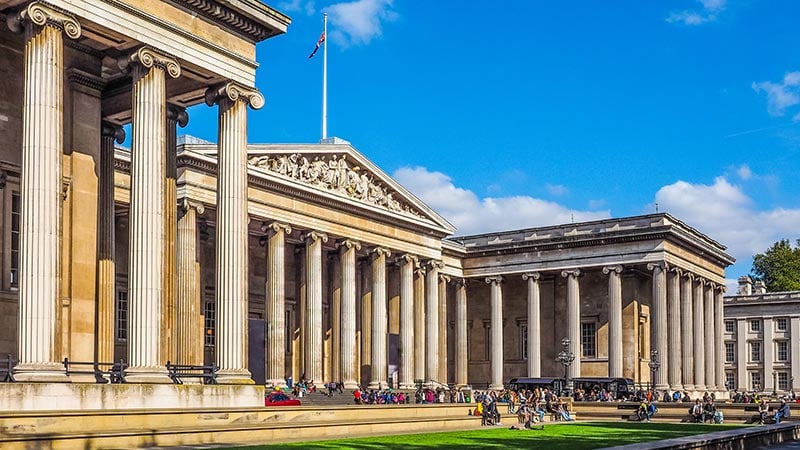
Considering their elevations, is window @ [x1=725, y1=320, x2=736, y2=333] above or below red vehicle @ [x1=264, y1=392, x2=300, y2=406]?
above

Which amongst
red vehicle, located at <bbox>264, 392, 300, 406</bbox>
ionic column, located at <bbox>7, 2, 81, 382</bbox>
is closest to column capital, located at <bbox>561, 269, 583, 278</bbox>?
red vehicle, located at <bbox>264, 392, 300, 406</bbox>

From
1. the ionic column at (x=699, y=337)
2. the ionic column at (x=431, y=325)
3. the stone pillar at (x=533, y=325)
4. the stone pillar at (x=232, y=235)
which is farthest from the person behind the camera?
the ionic column at (x=699, y=337)

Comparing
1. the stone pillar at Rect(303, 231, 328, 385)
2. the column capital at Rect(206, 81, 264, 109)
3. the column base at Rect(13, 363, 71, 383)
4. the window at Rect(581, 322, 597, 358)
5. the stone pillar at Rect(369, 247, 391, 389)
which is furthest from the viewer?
the window at Rect(581, 322, 597, 358)

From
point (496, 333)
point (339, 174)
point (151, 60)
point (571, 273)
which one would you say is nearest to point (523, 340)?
point (496, 333)

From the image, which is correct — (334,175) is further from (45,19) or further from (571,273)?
(45,19)

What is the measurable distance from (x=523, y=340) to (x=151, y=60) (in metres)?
56.9

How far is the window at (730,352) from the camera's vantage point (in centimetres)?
10400

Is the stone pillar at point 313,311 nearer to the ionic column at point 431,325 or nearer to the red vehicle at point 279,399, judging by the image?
the ionic column at point 431,325

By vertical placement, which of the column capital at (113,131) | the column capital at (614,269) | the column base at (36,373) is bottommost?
the column base at (36,373)

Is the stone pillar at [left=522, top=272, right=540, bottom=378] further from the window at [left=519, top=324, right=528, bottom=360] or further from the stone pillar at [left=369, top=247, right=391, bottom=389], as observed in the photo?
the stone pillar at [left=369, top=247, right=391, bottom=389]

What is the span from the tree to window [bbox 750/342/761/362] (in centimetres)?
1452

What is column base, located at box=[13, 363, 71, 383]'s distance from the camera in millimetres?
23641

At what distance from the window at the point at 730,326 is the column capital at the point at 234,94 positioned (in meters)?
82.8

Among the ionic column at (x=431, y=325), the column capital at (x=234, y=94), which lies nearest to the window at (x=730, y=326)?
the ionic column at (x=431, y=325)
